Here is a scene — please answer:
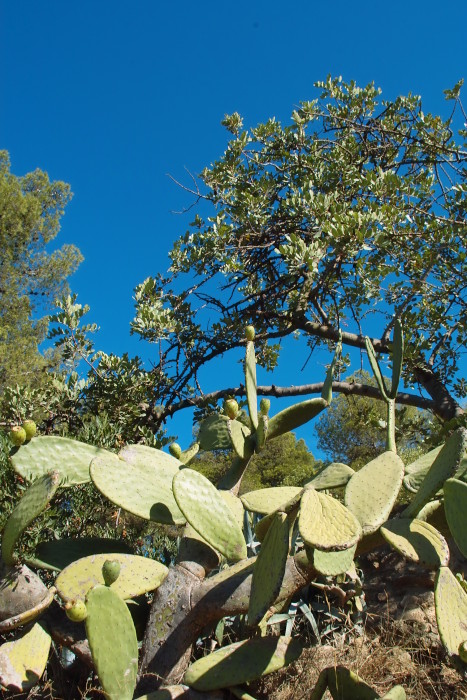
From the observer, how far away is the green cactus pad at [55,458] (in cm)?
172

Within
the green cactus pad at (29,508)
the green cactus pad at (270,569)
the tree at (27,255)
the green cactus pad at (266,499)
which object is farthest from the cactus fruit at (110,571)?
the tree at (27,255)

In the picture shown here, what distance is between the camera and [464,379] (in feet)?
13.9

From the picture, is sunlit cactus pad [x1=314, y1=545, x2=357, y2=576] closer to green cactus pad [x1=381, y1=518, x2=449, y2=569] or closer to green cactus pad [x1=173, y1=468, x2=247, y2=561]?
green cactus pad [x1=381, y1=518, x2=449, y2=569]

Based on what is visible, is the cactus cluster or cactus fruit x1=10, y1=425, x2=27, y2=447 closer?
the cactus cluster

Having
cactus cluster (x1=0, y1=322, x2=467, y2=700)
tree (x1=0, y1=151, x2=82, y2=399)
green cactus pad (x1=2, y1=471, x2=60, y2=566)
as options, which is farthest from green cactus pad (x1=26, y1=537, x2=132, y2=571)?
tree (x1=0, y1=151, x2=82, y2=399)

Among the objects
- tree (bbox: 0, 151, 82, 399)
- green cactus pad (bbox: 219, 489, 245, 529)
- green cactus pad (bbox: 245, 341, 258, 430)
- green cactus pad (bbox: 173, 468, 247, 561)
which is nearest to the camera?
green cactus pad (bbox: 173, 468, 247, 561)

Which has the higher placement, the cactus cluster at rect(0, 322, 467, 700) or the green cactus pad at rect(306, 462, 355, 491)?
the green cactus pad at rect(306, 462, 355, 491)

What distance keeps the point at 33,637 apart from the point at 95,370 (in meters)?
1.86

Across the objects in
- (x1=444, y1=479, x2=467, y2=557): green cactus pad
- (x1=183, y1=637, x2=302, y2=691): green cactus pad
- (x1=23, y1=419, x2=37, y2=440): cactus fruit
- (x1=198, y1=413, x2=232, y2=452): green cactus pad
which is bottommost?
(x1=183, y1=637, x2=302, y2=691): green cactus pad

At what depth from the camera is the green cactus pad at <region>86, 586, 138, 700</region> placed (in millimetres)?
1311

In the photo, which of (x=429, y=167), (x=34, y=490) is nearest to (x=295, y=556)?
(x=34, y=490)

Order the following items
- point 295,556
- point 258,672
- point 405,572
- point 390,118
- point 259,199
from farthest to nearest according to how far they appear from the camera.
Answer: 1. point 390,118
2. point 259,199
3. point 405,572
4. point 295,556
5. point 258,672

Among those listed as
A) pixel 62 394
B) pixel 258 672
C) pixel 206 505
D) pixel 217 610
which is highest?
pixel 62 394

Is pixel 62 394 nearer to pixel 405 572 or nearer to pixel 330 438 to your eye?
pixel 405 572
